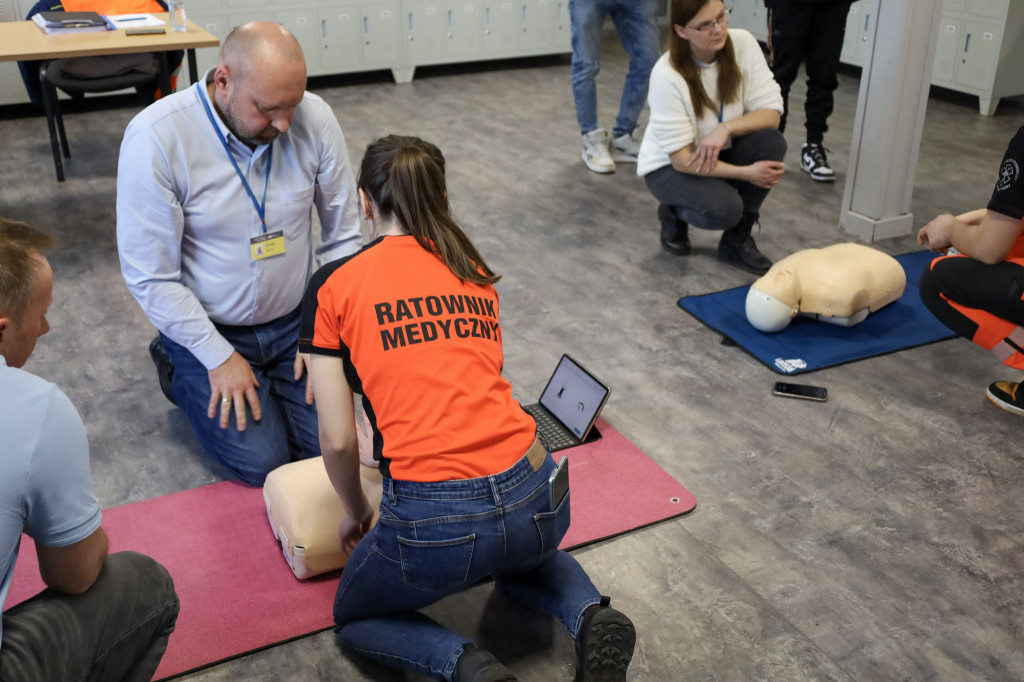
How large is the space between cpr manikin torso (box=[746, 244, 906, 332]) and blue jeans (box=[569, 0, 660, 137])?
1.77 m

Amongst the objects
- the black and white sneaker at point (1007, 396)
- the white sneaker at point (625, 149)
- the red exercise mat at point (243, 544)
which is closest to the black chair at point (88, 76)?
the white sneaker at point (625, 149)

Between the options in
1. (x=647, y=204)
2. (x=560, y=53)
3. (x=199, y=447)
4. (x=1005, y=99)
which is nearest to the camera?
(x=199, y=447)

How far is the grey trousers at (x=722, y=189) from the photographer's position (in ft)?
11.0

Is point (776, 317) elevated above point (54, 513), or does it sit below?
below

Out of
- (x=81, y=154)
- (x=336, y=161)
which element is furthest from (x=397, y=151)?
(x=81, y=154)

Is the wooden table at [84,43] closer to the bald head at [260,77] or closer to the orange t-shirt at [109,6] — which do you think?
the orange t-shirt at [109,6]

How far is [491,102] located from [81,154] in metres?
2.28

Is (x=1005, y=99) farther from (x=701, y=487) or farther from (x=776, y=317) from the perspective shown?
(x=701, y=487)

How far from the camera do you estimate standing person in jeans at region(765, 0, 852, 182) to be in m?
4.19

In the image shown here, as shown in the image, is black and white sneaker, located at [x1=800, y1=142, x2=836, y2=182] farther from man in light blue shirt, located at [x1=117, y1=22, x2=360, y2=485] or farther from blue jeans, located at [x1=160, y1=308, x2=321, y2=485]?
blue jeans, located at [x1=160, y1=308, x2=321, y2=485]

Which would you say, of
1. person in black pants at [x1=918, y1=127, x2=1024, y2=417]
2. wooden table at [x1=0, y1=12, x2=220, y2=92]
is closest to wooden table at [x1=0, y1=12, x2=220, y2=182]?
wooden table at [x1=0, y1=12, x2=220, y2=92]

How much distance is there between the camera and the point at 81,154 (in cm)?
479

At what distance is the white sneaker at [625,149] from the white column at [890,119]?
117 centimetres

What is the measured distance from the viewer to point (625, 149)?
4.72m
